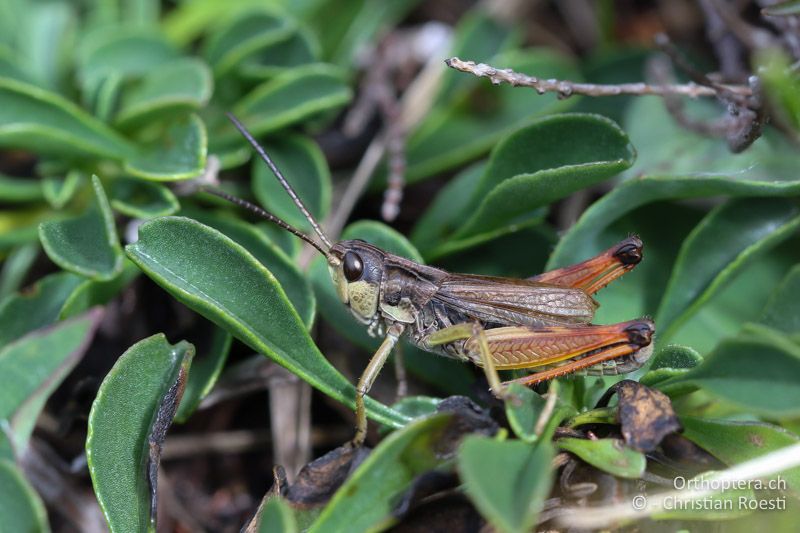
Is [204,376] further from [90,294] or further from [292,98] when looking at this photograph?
[292,98]

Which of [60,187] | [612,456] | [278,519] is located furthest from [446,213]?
[278,519]

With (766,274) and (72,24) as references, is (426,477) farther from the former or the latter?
(72,24)

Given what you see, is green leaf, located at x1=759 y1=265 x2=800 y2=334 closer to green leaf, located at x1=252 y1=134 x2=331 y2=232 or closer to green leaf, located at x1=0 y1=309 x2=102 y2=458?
green leaf, located at x1=252 y1=134 x2=331 y2=232

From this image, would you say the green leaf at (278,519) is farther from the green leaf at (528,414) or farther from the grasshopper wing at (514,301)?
the grasshopper wing at (514,301)

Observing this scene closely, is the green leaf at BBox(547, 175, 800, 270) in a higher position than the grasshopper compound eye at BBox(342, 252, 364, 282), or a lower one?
higher

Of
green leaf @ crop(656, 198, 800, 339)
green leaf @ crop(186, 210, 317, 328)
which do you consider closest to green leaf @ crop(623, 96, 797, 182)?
green leaf @ crop(656, 198, 800, 339)
